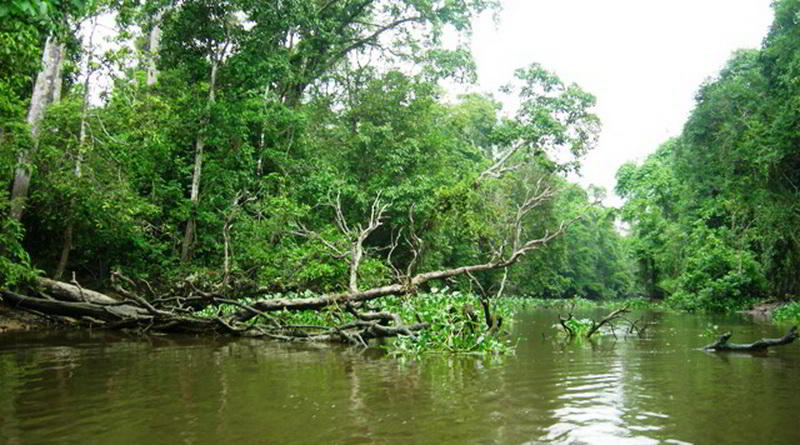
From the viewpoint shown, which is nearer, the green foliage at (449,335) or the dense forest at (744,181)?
the green foliage at (449,335)

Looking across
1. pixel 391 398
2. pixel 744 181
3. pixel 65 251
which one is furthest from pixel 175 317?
pixel 744 181

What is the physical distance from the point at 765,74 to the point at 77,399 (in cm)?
2874

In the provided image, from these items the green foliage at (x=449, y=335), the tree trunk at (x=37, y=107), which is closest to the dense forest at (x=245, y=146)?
the tree trunk at (x=37, y=107)

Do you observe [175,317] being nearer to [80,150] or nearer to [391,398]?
[80,150]

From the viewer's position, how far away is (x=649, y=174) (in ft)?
152

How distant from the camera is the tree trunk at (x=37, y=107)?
1361 centimetres

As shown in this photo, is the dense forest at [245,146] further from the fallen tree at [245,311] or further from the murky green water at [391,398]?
the murky green water at [391,398]

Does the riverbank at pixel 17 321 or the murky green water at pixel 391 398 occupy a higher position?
the riverbank at pixel 17 321

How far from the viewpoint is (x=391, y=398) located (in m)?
5.58

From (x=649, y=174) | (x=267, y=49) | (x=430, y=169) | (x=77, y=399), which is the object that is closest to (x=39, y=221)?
(x=267, y=49)

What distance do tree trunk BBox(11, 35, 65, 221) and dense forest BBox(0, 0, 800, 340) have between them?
2.0 inches

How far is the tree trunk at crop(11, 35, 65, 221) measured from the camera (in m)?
13.6

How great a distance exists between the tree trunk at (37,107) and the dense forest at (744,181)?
2279 centimetres

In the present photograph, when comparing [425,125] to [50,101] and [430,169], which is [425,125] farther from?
[50,101]
